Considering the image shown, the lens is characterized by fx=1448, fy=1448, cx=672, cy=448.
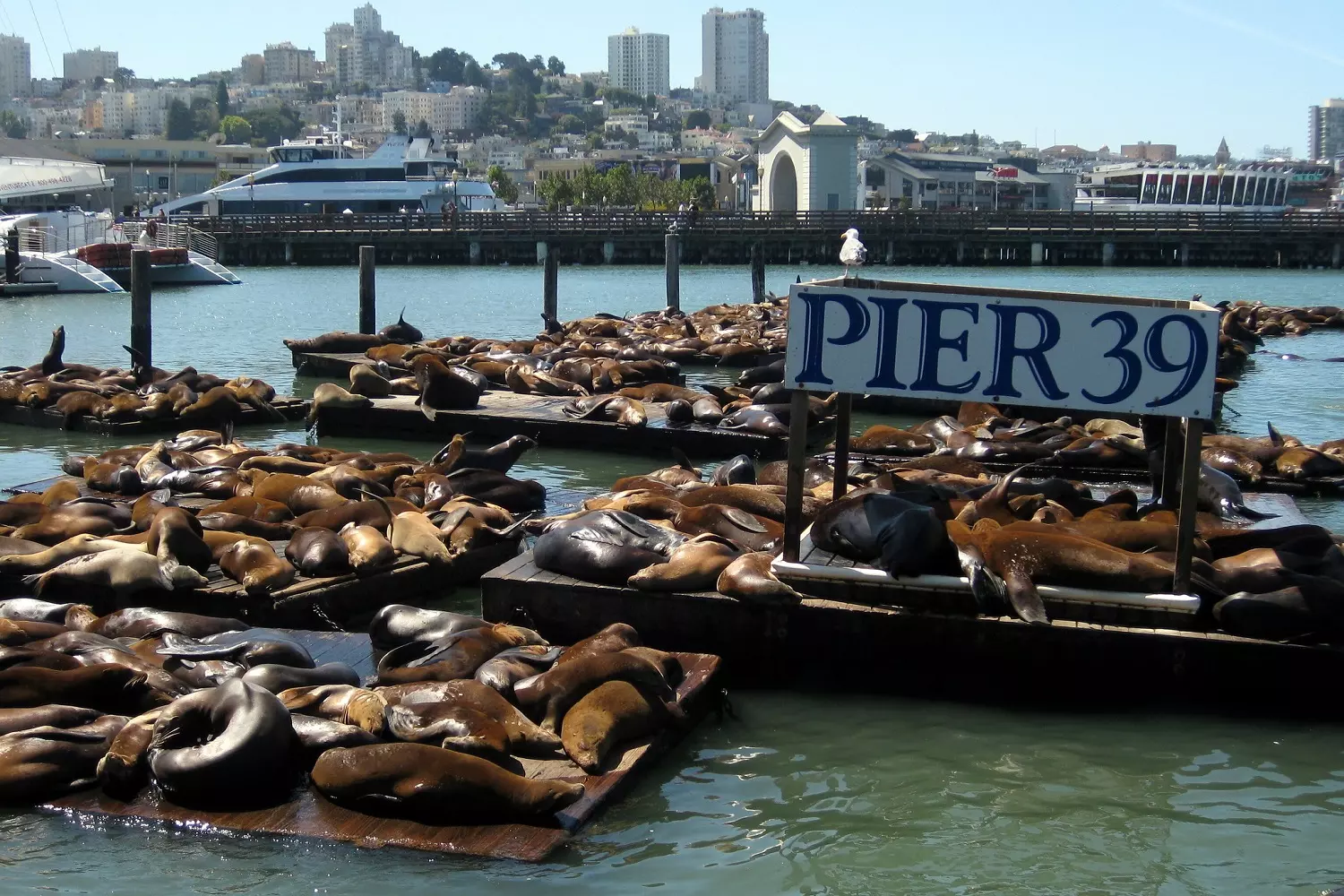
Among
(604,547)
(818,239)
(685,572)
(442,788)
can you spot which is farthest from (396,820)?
(818,239)

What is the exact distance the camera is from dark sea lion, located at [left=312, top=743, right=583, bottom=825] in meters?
4.89

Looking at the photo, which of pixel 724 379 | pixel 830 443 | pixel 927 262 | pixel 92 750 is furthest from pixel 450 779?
pixel 927 262

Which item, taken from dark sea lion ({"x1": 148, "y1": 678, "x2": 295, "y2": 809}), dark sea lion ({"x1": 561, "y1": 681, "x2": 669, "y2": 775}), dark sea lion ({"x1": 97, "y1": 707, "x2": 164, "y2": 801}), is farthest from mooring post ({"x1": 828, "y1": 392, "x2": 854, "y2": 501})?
dark sea lion ({"x1": 97, "y1": 707, "x2": 164, "y2": 801})

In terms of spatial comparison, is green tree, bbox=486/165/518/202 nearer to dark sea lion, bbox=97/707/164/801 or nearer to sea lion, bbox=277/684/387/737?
sea lion, bbox=277/684/387/737

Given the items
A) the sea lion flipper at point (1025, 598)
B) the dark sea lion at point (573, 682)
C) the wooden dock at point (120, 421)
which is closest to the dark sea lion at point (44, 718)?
the dark sea lion at point (573, 682)

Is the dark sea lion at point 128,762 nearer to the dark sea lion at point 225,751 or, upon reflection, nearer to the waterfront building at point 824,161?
the dark sea lion at point 225,751

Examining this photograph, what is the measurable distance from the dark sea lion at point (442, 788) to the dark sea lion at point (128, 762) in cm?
76

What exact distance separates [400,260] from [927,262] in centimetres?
2083

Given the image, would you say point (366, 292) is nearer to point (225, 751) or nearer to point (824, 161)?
point (225, 751)

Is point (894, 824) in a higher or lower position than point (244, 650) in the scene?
lower

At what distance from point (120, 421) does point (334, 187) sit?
→ 182 feet

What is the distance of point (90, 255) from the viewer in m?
39.0

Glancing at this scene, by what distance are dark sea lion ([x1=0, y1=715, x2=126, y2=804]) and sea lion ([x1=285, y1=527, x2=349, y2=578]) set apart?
240 centimetres

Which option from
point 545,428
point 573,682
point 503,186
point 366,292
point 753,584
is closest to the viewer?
point 573,682
